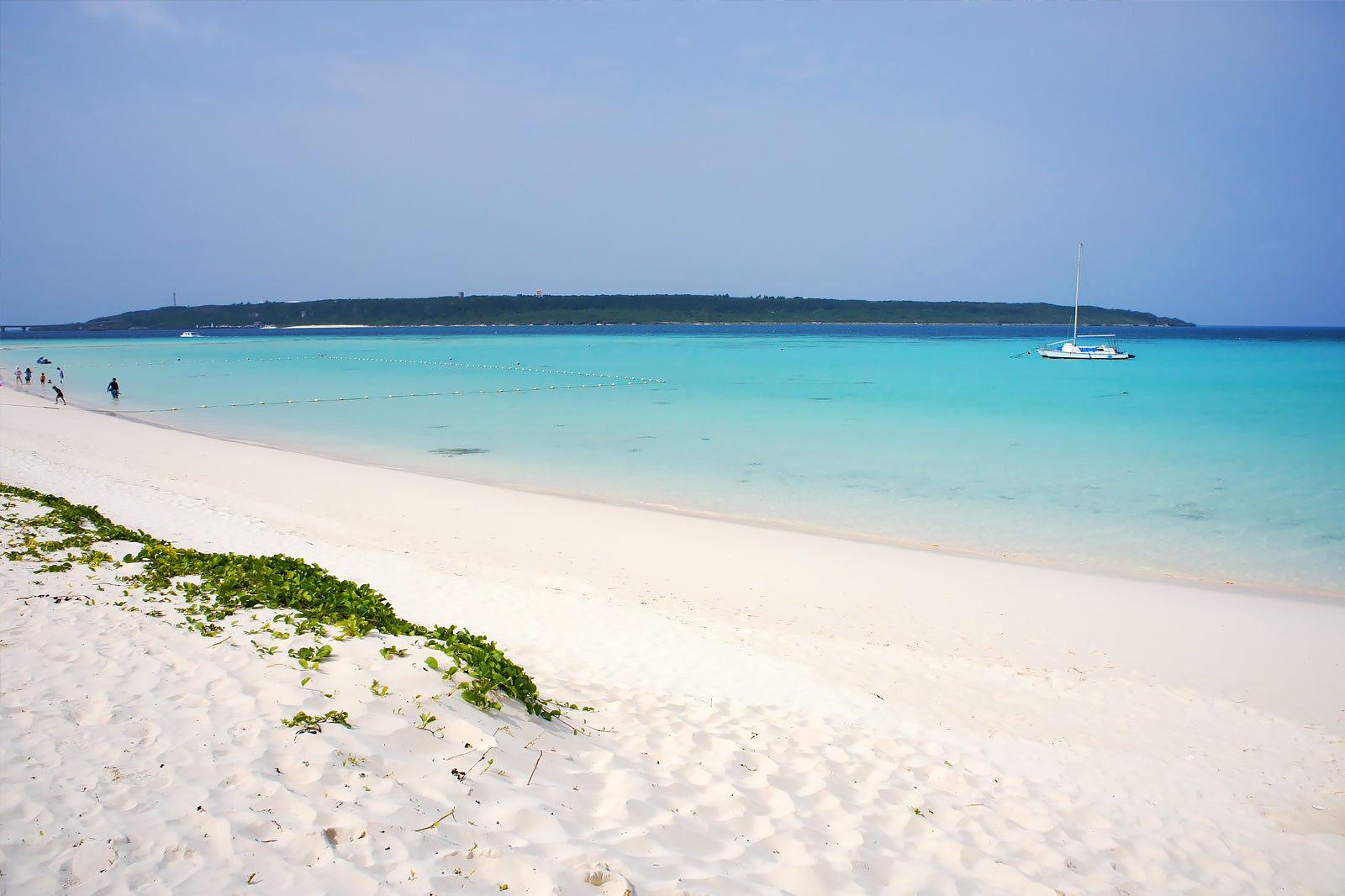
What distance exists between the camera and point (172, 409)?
106 feet

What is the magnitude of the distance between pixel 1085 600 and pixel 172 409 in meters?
34.1

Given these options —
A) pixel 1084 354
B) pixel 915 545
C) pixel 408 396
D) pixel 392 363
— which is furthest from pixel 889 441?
pixel 1084 354

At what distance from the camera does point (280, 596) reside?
244 inches

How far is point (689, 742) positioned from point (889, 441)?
68.7 ft

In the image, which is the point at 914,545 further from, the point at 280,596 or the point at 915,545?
the point at 280,596

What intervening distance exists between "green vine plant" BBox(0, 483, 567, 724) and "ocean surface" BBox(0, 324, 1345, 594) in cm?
909

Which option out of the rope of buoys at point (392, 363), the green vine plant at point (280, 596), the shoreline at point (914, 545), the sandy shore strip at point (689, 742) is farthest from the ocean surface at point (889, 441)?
the green vine plant at point (280, 596)

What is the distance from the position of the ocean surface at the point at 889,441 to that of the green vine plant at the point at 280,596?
9093 millimetres

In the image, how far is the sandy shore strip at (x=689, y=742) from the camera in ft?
11.3

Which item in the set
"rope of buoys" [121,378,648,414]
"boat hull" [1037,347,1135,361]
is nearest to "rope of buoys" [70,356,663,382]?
"rope of buoys" [121,378,648,414]

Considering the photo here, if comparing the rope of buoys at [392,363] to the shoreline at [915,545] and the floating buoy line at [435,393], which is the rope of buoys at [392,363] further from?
the shoreline at [915,545]

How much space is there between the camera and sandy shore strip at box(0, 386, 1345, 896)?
3432mm

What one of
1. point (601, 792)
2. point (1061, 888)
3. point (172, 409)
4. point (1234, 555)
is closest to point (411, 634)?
point (601, 792)

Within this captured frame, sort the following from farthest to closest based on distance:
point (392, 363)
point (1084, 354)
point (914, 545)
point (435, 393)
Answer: point (1084, 354) < point (392, 363) < point (435, 393) < point (914, 545)
